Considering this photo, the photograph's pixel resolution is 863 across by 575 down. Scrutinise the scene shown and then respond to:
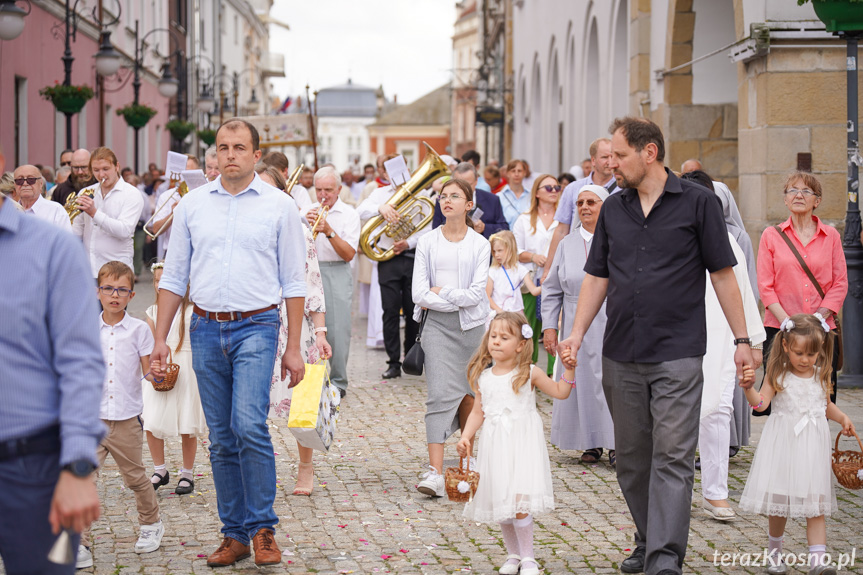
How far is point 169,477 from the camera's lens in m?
7.40

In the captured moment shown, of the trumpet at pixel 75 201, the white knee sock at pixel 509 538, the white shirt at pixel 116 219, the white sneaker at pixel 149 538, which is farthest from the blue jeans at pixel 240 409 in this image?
the white shirt at pixel 116 219

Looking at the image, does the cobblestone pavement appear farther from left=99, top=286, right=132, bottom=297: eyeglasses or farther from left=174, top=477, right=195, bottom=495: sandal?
left=99, top=286, right=132, bottom=297: eyeglasses

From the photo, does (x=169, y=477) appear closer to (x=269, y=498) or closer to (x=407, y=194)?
(x=269, y=498)

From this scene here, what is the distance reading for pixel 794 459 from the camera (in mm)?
5496

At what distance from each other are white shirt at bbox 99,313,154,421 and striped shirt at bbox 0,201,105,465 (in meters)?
2.63

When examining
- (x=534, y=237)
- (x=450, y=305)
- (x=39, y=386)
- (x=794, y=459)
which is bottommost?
(x=794, y=459)

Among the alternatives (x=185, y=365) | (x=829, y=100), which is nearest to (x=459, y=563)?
(x=185, y=365)

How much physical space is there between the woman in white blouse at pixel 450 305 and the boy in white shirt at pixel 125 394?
1909 millimetres

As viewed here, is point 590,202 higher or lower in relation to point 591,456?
higher

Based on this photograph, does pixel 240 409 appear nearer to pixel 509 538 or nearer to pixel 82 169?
pixel 509 538

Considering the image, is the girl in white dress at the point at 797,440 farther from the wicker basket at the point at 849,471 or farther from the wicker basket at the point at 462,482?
the wicker basket at the point at 462,482

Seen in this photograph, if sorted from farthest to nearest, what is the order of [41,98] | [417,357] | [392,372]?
[41,98] → [392,372] → [417,357]

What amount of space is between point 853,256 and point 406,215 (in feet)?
13.3

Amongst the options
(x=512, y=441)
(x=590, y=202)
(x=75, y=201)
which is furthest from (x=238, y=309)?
(x=75, y=201)
